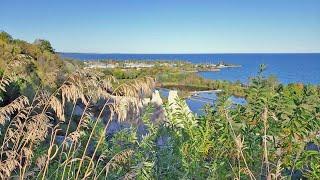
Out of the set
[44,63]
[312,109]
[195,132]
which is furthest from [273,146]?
[44,63]

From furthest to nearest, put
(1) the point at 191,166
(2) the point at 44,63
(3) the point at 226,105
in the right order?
(2) the point at 44,63 < (3) the point at 226,105 < (1) the point at 191,166

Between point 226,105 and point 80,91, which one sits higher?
point 80,91

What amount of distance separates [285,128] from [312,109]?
0.19m

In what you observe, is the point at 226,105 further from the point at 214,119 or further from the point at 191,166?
the point at 191,166

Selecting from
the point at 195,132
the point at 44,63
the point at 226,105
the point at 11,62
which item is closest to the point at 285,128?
the point at 226,105

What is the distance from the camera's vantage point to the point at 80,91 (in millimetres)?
1874

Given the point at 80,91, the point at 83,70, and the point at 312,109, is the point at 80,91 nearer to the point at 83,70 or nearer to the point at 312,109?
the point at 83,70

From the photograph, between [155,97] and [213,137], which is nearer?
[213,137]

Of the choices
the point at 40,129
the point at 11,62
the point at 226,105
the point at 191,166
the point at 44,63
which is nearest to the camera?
the point at 40,129

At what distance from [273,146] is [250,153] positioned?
0.14 meters

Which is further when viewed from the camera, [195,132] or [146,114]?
[146,114]

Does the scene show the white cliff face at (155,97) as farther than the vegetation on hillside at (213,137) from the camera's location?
Yes

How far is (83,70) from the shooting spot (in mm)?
1908

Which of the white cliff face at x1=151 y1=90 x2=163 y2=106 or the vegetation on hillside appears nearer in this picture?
the vegetation on hillside
